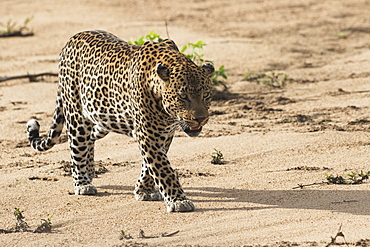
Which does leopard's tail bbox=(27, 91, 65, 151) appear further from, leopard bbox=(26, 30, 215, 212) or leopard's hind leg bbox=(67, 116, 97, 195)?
leopard's hind leg bbox=(67, 116, 97, 195)

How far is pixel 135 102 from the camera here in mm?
6277

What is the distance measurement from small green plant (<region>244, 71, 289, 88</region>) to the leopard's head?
5806 millimetres

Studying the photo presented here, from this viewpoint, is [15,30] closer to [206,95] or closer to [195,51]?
[195,51]

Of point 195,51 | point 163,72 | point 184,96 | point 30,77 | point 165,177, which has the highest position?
point 163,72

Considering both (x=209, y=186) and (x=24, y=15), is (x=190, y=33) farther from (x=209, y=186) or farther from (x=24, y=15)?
(x=209, y=186)

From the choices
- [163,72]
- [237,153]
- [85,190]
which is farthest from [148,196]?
[237,153]

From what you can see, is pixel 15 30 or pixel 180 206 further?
pixel 15 30

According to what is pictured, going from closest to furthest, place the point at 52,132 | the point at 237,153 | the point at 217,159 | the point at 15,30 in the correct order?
the point at 52,132 < the point at 217,159 < the point at 237,153 < the point at 15,30

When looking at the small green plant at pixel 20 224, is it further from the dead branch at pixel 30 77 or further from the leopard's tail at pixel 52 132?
the dead branch at pixel 30 77

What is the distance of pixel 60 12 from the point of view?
57.9 ft

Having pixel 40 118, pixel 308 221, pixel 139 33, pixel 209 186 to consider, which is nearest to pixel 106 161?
pixel 209 186

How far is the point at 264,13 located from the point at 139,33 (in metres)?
3.90

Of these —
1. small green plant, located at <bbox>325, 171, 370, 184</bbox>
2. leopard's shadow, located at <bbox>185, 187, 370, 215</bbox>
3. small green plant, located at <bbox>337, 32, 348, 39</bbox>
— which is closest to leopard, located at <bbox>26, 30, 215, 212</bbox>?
leopard's shadow, located at <bbox>185, 187, 370, 215</bbox>

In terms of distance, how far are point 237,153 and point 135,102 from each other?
2288 millimetres
